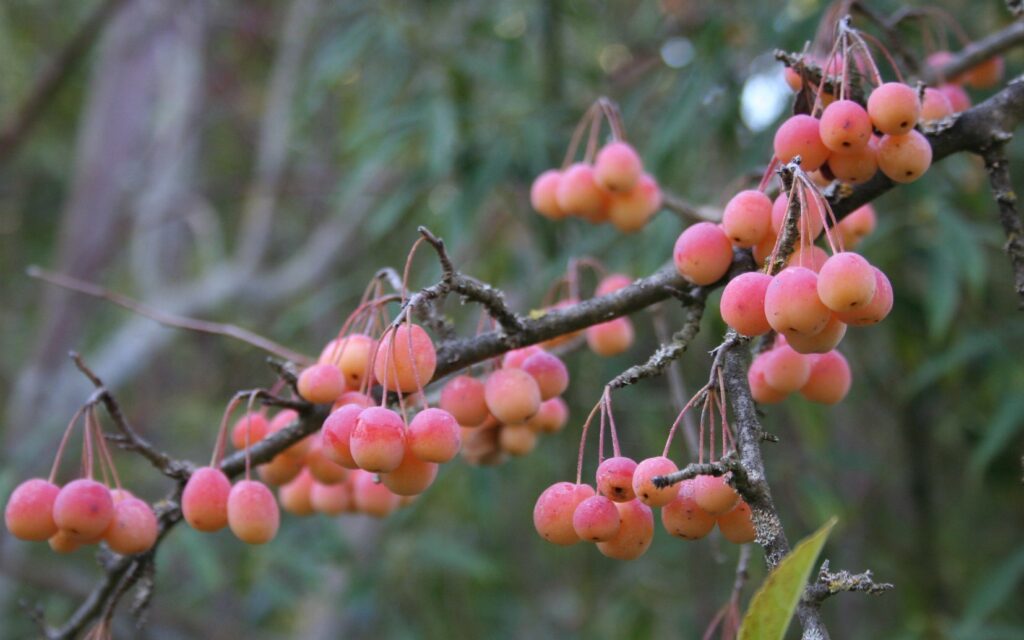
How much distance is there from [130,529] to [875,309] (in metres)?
0.68

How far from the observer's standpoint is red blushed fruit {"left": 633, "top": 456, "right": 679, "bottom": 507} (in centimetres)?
64

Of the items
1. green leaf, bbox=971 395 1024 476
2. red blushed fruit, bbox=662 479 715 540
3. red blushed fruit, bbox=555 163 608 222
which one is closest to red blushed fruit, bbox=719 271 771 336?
red blushed fruit, bbox=662 479 715 540

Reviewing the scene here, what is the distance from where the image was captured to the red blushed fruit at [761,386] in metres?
0.83

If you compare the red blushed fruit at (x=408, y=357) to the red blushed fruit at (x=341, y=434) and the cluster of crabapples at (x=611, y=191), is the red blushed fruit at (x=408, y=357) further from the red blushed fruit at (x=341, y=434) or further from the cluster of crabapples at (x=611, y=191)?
the cluster of crabapples at (x=611, y=191)

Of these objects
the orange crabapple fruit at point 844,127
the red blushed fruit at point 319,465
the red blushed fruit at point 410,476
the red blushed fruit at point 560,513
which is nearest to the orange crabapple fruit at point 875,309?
the orange crabapple fruit at point 844,127

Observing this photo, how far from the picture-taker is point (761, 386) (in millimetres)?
833

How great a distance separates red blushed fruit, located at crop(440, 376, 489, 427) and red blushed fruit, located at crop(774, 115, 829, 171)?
33 centimetres

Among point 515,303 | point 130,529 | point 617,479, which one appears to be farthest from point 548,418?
point 515,303

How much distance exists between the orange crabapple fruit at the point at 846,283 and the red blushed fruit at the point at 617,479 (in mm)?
190

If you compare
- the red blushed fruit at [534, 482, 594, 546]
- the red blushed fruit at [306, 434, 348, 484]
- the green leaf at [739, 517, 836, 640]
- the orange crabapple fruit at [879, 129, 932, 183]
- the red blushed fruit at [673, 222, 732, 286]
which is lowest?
the green leaf at [739, 517, 836, 640]

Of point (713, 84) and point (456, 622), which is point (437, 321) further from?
point (456, 622)

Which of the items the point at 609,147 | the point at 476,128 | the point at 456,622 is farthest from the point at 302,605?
the point at 609,147

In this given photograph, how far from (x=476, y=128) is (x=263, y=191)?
3.92 ft

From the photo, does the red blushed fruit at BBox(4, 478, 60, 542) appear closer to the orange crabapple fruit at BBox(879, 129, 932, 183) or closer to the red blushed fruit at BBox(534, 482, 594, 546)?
the red blushed fruit at BBox(534, 482, 594, 546)
